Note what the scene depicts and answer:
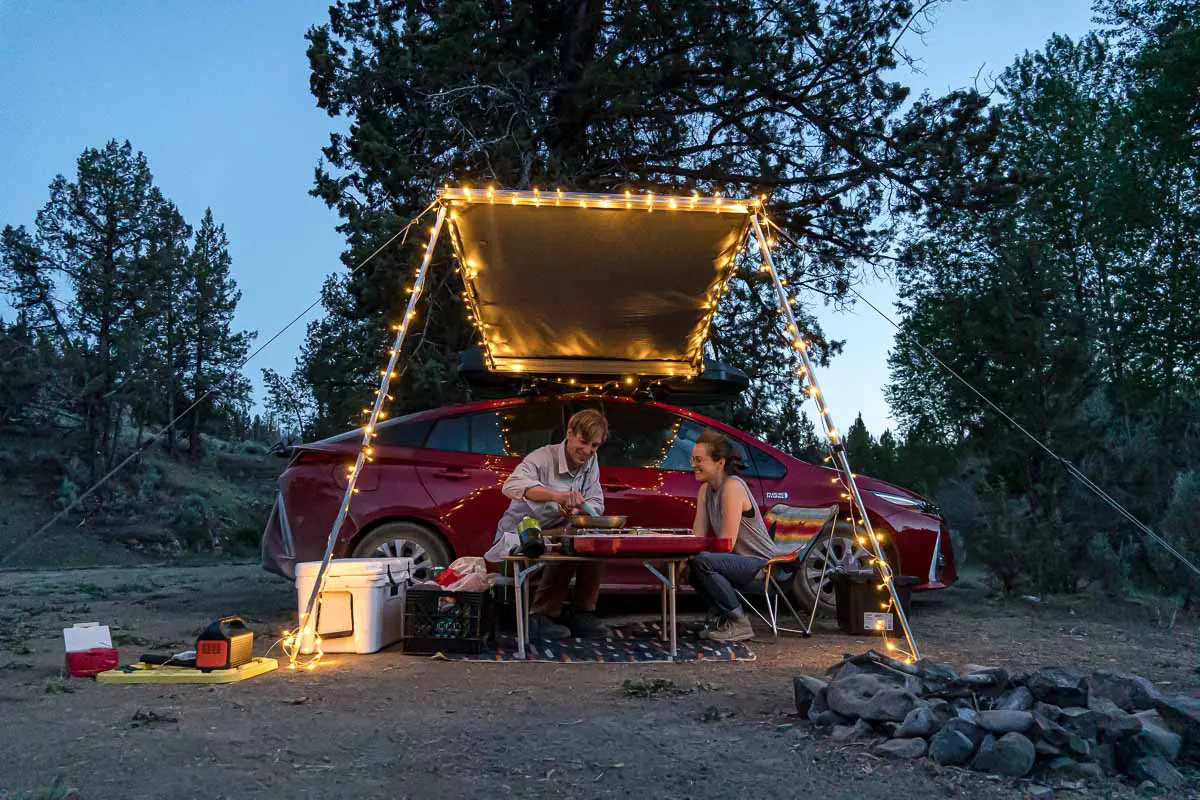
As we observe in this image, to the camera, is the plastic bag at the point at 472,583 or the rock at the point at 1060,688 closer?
the rock at the point at 1060,688

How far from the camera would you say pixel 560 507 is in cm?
611

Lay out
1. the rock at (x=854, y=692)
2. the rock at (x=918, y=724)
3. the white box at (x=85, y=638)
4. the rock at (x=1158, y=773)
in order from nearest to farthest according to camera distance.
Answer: the rock at (x=1158, y=773), the rock at (x=918, y=724), the rock at (x=854, y=692), the white box at (x=85, y=638)

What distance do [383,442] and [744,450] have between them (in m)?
2.71

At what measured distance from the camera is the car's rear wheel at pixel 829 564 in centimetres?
738

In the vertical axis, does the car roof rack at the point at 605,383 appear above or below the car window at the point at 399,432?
above

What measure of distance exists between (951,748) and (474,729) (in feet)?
5.80

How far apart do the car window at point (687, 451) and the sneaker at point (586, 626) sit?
1464 millimetres

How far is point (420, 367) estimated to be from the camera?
1066cm

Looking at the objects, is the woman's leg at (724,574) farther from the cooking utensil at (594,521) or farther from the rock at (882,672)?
the rock at (882,672)

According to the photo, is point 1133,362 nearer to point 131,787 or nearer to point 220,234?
point 131,787

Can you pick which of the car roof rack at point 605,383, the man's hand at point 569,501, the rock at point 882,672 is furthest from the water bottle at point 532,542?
the car roof rack at point 605,383

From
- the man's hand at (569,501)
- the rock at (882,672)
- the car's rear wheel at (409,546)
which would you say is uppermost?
the man's hand at (569,501)

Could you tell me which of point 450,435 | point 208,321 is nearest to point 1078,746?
point 450,435

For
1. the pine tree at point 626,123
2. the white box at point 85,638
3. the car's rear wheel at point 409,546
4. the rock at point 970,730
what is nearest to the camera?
the rock at point 970,730
